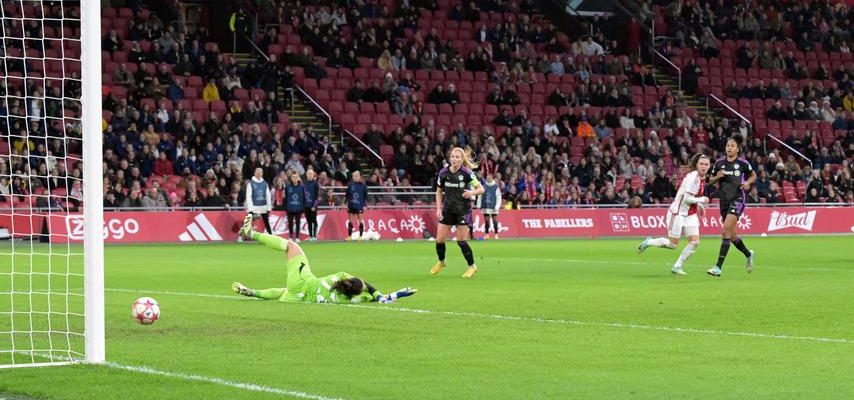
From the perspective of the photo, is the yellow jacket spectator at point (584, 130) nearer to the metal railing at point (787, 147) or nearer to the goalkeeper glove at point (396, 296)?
the metal railing at point (787, 147)

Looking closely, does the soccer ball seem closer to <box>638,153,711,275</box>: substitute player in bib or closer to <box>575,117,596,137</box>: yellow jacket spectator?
<box>638,153,711,275</box>: substitute player in bib

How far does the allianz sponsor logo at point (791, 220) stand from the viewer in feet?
138

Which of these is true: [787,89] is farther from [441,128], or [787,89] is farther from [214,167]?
[214,167]

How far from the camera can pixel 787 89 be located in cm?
5103

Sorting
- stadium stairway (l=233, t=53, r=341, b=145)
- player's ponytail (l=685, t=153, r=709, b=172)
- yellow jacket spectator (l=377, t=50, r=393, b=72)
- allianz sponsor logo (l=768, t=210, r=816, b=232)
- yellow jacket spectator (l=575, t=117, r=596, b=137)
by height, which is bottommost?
allianz sponsor logo (l=768, t=210, r=816, b=232)

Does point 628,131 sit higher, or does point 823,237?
point 628,131

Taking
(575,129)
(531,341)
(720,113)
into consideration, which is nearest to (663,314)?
(531,341)

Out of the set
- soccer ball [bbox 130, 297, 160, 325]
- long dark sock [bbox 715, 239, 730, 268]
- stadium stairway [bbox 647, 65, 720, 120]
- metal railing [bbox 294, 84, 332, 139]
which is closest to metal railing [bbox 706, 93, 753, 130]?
stadium stairway [bbox 647, 65, 720, 120]

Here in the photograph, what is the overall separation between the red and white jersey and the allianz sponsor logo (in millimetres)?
20759

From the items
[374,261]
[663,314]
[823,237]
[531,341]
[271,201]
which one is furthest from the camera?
[823,237]

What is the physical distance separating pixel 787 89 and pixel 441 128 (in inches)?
618

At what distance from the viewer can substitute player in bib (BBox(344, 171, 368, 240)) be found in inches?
1411

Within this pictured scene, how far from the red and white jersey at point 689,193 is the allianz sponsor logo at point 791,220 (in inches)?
817

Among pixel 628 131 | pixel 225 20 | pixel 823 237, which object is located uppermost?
pixel 225 20
